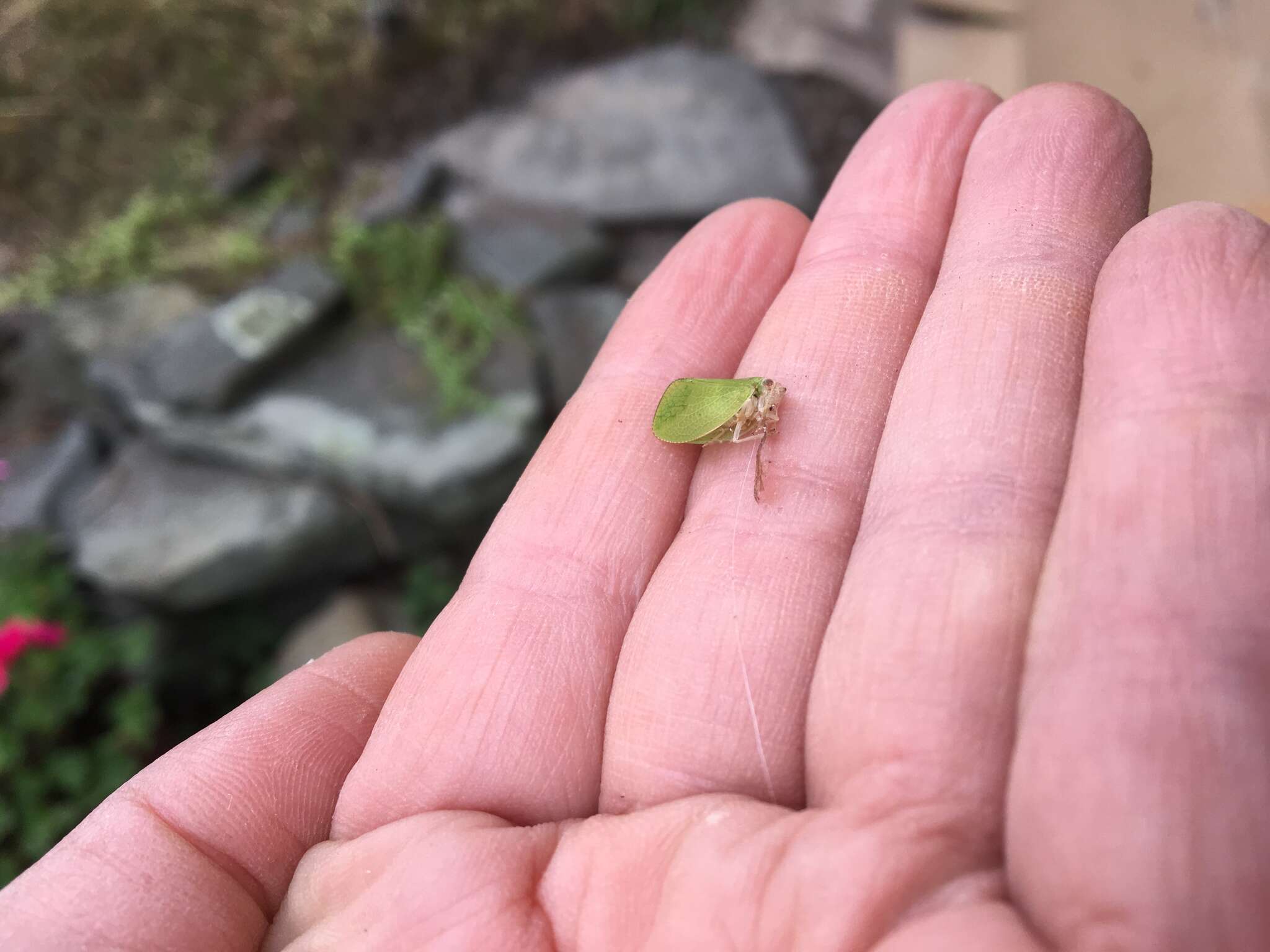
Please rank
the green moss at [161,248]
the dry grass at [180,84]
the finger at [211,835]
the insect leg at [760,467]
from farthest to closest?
1. the dry grass at [180,84]
2. the green moss at [161,248]
3. the insect leg at [760,467]
4. the finger at [211,835]

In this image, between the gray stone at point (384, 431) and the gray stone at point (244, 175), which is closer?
the gray stone at point (384, 431)

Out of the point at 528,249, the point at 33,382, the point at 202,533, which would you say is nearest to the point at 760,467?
the point at 202,533

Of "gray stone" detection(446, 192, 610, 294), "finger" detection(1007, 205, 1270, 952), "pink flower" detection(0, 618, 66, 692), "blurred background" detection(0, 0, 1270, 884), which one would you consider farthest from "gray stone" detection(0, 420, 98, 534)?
"finger" detection(1007, 205, 1270, 952)

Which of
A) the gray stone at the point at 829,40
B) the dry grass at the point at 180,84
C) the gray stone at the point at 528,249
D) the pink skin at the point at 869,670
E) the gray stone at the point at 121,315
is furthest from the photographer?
the gray stone at the point at 829,40

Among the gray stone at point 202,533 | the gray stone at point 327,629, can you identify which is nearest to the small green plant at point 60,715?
the gray stone at point 202,533

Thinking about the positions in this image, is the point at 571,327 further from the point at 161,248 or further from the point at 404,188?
the point at 161,248

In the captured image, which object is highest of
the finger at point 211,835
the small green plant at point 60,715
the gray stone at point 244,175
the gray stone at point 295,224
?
the gray stone at point 244,175

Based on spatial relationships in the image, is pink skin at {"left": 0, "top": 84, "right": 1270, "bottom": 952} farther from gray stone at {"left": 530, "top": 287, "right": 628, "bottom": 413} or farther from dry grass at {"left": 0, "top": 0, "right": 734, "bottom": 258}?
dry grass at {"left": 0, "top": 0, "right": 734, "bottom": 258}

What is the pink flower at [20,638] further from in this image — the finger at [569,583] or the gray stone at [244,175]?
the gray stone at [244,175]
